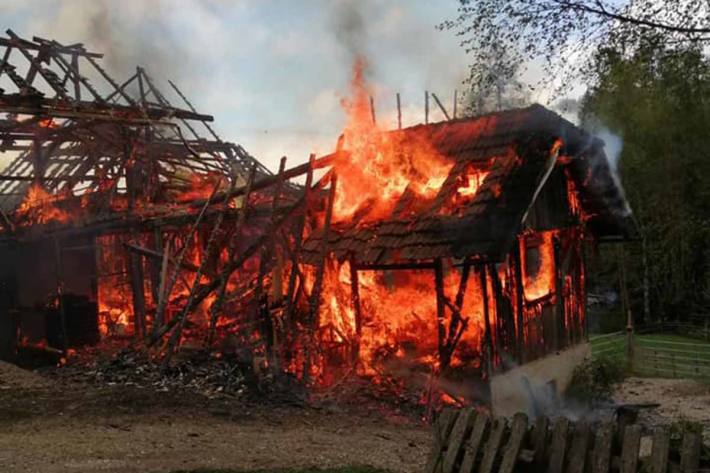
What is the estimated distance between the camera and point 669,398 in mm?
16906

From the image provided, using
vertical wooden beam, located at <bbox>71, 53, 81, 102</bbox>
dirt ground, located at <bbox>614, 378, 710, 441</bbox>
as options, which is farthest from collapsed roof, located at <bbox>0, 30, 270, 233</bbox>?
dirt ground, located at <bbox>614, 378, 710, 441</bbox>

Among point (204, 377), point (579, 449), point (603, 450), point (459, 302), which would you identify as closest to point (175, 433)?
point (204, 377)

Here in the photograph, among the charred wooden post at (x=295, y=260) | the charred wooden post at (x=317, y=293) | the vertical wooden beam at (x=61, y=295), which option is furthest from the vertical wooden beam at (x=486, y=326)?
the vertical wooden beam at (x=61, y=295)

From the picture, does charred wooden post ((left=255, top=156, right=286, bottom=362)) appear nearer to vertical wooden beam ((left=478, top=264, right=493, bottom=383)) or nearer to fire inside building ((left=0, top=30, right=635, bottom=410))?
fire inside building ((left=0, top=30, right=635, bottom=410))

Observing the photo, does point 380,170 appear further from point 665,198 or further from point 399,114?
point 665,198

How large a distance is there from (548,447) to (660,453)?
3.41 ft

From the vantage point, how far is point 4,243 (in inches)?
795

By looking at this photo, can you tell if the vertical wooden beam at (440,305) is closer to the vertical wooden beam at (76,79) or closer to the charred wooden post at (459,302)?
the charred wooden post at (459,302)

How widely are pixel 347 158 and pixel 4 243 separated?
12338mm

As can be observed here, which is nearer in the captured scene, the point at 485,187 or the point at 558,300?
the point at 485,187

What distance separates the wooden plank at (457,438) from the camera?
6.56 m

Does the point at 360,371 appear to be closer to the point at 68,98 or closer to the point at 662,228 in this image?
the point at 68,98

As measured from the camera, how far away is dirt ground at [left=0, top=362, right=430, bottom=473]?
8.17 meters

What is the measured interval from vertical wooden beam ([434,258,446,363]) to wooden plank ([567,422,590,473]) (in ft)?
20.1
